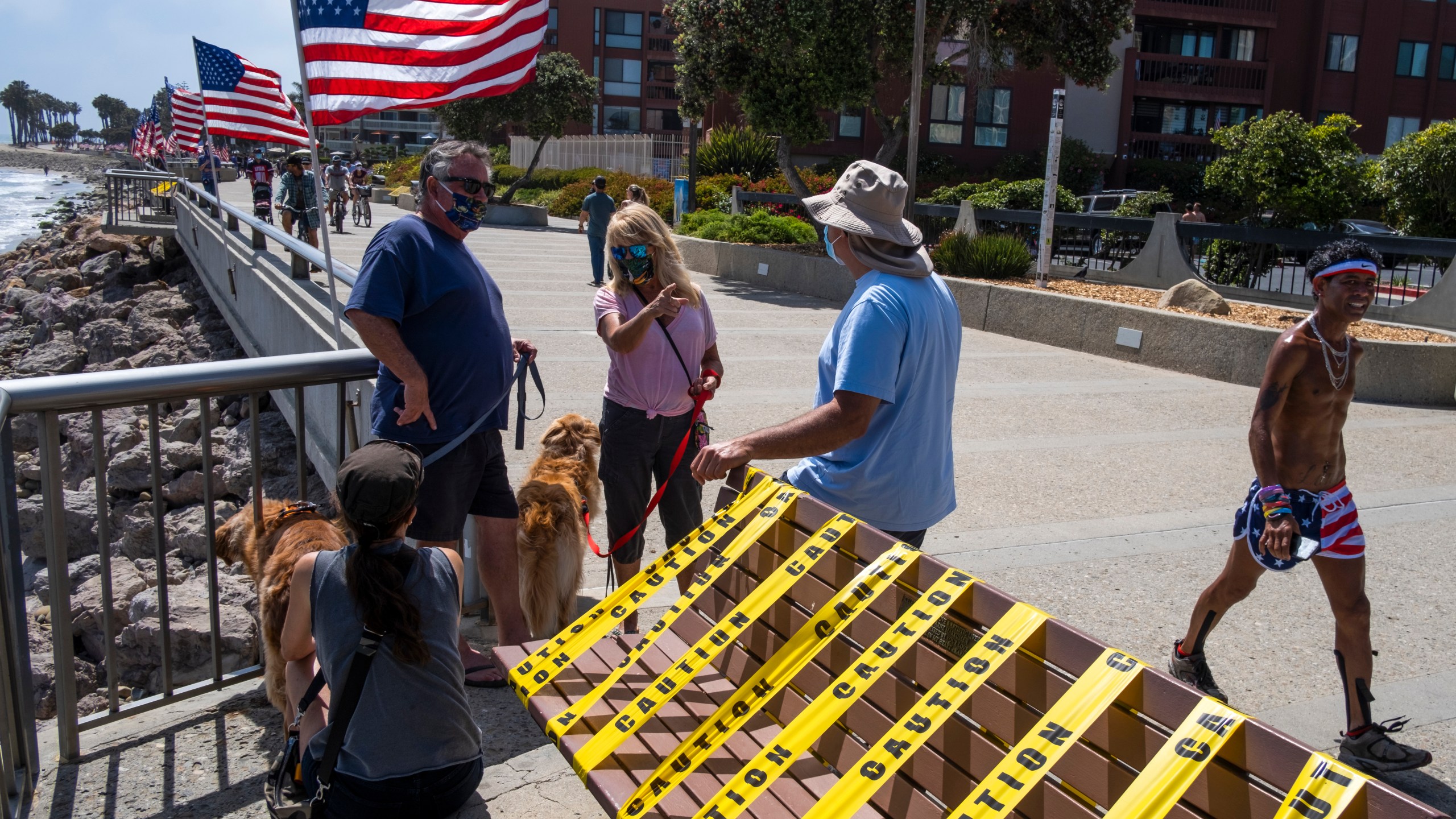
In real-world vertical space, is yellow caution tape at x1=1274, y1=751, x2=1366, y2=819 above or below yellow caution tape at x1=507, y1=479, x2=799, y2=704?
above

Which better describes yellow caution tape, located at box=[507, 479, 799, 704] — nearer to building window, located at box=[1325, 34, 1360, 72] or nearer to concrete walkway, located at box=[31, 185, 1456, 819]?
concrete walkway, located at box=[31, 185, 1456, 819]

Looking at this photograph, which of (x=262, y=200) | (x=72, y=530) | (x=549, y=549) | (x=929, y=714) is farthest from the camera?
(x=262, y=200)

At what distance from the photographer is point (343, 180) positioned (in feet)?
88.0

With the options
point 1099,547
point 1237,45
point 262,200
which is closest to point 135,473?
point 1099,547

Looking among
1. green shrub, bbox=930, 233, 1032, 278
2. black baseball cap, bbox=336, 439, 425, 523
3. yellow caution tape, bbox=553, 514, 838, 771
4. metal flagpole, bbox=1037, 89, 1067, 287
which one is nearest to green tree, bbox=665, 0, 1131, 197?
green shrub, bbox=930, 233, 1032, 278

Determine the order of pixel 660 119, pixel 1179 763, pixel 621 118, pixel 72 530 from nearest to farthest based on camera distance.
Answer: pixel 1179 763 < pixel 72 530 < pixel 621 118 < pixel 660 119

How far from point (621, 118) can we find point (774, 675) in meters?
69.6

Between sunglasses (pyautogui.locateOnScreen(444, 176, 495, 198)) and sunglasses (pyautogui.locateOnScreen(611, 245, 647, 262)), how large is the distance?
0.63m

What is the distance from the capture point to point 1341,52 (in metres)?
43.6

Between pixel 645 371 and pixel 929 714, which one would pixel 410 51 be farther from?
pixel 929 714

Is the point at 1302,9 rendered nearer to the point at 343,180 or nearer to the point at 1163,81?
the point at 1163,81

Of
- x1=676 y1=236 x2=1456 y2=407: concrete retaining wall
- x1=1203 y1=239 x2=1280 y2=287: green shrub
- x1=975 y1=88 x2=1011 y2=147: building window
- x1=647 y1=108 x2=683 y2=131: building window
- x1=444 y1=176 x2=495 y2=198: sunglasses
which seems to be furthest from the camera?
x1=647 y1=108 x2=683 y2=131: building window

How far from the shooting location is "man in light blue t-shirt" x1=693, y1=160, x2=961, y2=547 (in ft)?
10.4

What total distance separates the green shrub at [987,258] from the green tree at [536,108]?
23.8 meters
